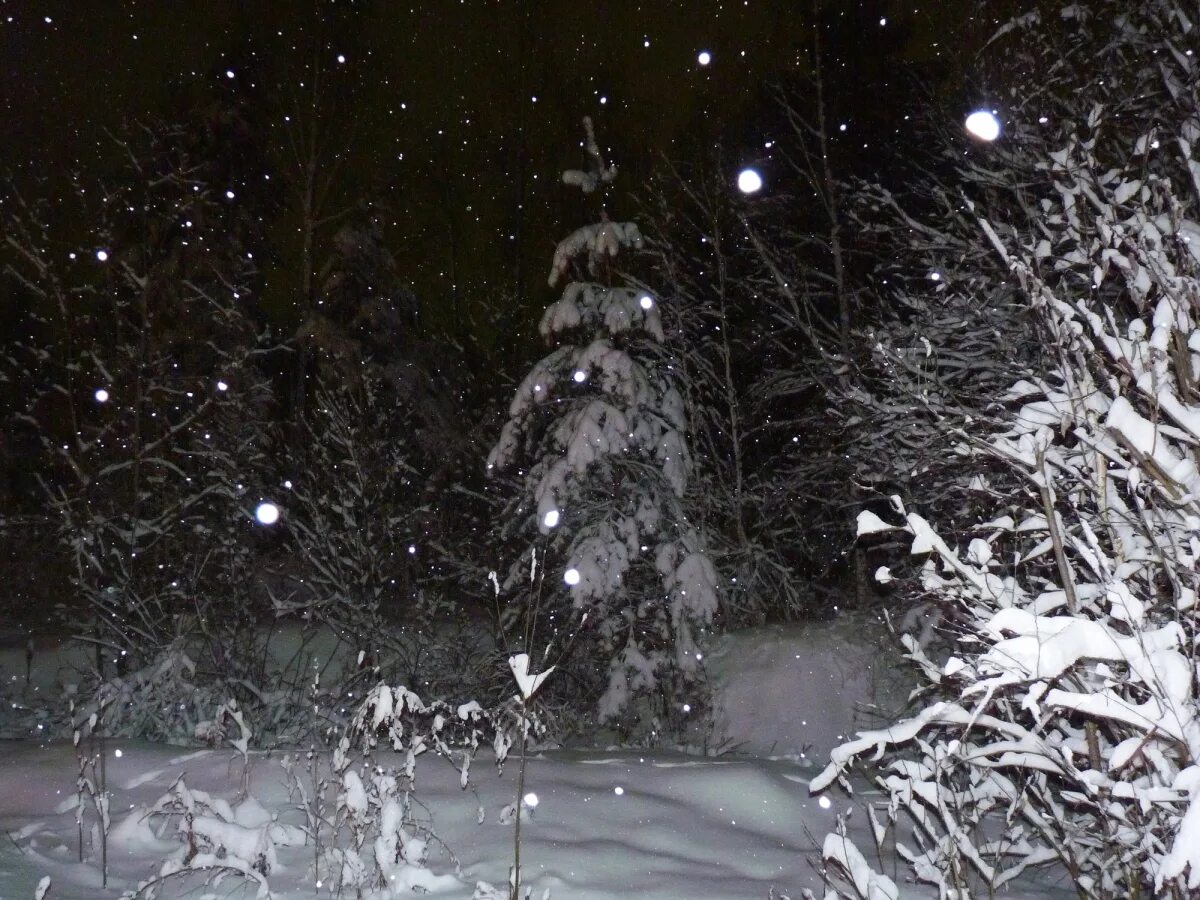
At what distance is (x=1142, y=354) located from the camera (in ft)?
10.4

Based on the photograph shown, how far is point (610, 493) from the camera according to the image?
11.6 meters

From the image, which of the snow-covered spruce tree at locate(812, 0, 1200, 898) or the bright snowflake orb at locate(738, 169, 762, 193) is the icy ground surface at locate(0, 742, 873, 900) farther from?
the bright snowflake orb at locate(738, 169, 762, 193)

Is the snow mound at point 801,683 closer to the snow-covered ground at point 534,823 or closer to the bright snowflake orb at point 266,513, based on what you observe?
the snow-covered ground at point 534,823

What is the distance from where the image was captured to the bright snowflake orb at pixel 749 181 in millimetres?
15328

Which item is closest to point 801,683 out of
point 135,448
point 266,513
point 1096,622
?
point 266,513

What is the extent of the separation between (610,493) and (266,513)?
4.90 metres

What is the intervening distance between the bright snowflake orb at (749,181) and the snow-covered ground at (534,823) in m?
10.3

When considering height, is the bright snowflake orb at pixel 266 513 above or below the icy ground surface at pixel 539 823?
above

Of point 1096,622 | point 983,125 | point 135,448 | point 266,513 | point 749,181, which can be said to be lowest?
point 1096,622

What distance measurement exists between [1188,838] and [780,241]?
1410cm

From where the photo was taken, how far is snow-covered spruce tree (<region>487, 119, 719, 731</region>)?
11.3 m

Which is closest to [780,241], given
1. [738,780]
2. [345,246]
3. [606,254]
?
[606,254]

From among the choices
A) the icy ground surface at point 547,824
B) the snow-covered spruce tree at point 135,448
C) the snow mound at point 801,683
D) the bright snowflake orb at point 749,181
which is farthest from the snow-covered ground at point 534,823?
the bright snowflake orb at point 749,181

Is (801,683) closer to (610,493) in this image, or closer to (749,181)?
(610,493)
